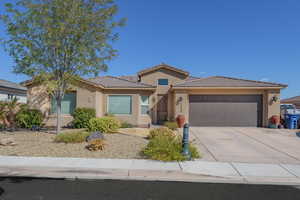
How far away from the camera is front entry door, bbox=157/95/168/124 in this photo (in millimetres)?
17078

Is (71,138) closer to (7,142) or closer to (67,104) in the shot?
(7,142)

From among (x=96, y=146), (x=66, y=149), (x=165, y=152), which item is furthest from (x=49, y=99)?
(x=165, y=152)

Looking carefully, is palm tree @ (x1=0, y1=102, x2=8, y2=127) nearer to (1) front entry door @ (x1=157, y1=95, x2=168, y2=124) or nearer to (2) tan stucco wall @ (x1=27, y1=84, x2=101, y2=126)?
(2) tan stucco wall @ (x1=27, y1=84, x2=101, y2=126)

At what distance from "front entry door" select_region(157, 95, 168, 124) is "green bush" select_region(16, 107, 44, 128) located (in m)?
10.1

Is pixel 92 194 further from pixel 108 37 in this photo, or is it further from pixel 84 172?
pixel 108 37

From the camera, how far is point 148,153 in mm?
6215

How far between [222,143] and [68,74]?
28.7 feet

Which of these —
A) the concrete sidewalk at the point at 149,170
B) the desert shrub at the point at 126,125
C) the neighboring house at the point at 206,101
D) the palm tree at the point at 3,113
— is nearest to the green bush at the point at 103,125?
the desert shrub at the point at 126,125

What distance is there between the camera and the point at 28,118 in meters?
11.3

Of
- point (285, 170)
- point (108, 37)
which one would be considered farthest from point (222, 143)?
point (108, 37)

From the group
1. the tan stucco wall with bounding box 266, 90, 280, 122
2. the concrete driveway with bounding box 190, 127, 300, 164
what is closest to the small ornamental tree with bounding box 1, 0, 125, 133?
the concrete driveway with bounding box 190, 127, 300, 164

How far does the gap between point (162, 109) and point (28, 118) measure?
36.7ft

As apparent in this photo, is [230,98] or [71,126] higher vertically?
[230,98]

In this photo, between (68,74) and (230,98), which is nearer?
(68,74)
